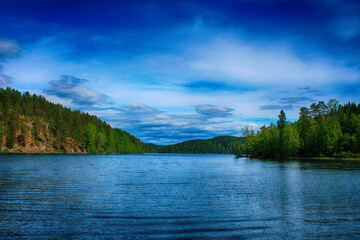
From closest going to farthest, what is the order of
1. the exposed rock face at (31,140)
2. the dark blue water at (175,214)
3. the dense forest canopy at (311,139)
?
1. the dark blue water at (175,214)
2. the dense forest canopy at (311,139)
3. the exposed rock face at (31,140)

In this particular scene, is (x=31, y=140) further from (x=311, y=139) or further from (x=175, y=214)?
(x=175, y=214)

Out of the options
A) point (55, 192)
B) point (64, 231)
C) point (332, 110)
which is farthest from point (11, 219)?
point (332, 110)

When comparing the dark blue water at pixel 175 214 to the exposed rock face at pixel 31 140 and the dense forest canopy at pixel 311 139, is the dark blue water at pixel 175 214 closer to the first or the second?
the dense forest canopy at pixel 311 139

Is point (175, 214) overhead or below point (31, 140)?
below

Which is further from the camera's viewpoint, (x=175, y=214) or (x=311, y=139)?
(x=311, y=139)

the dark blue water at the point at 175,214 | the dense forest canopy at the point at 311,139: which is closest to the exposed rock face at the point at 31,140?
the dense forest canopy at the point at 311,139

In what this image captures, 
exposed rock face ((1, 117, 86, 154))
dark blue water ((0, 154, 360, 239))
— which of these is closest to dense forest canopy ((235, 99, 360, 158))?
dark blue water ((0, 154, 360, 239))

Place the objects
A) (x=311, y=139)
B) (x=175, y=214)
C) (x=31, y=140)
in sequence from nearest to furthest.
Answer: (x=175, y=214) < (x=311, y=139) < (x=31, y=140)

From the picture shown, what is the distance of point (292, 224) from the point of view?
55.0 feet

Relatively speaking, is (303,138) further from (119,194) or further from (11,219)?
(11,219)

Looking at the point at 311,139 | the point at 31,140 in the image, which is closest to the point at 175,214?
the point at 311,139

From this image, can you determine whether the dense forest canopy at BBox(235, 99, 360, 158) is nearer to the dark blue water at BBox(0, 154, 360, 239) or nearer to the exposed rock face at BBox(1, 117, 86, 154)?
the dark blue water at BBox(0, 154, 360, 239)

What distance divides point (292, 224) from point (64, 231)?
45.6ft

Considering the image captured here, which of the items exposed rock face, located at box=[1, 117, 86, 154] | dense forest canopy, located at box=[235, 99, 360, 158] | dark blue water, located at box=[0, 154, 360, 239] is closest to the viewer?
dark blue water, located at box=[0, 154, 360, 239]
